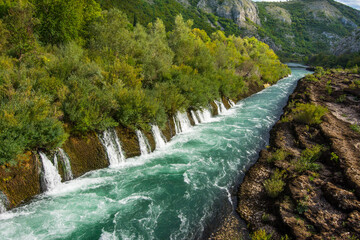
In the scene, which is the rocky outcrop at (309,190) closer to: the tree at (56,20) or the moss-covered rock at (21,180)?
the moss-covered rock at (21,180)

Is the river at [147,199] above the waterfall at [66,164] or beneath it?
beneath

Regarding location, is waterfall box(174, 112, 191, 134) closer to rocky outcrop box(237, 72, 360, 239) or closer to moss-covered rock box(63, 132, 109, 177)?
rocky outcrop box(237, 72, 360, 239)

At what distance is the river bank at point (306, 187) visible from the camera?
9.50 m

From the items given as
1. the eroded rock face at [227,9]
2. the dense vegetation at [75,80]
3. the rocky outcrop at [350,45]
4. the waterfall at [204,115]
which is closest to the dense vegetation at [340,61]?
the rocky outcrop at [350,45]

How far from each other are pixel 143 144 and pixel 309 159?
13.1m

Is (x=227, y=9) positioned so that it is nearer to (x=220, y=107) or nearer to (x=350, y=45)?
(x=350, y=45)

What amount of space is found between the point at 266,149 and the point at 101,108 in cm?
1504

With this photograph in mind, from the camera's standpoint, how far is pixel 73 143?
45.3 ft

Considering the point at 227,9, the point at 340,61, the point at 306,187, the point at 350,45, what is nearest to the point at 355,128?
the point at 306,187

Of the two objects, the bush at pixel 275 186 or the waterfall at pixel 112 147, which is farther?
the waterfall at pixel 112 147

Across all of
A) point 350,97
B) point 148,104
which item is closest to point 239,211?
point 148,104

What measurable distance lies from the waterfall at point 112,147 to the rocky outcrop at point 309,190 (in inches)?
368

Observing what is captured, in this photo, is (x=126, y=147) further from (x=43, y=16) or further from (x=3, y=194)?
(x=43, y=16)

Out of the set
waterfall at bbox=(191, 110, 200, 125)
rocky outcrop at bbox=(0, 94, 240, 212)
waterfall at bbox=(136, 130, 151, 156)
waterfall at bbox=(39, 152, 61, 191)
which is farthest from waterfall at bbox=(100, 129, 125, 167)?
waterfall at bbox=(191, 110, 200, 125)
